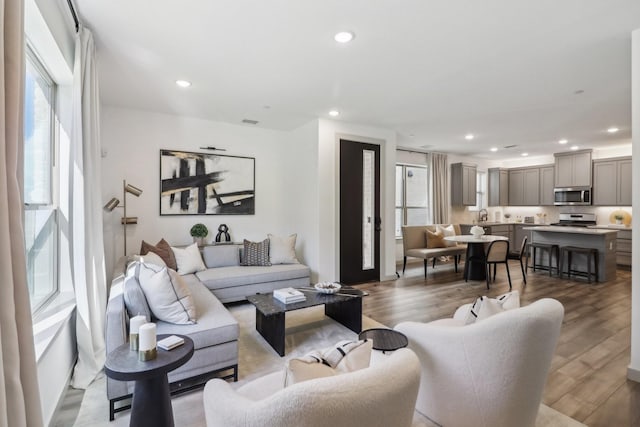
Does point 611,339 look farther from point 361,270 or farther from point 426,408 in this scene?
point 361,270

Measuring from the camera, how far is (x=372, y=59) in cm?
293

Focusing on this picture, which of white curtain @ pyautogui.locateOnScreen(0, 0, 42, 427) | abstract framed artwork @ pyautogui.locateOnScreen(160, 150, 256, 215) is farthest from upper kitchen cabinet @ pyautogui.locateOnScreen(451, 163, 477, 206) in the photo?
white curtain @ pyautogui.locateOnScreen(0, 0, 42, 427)

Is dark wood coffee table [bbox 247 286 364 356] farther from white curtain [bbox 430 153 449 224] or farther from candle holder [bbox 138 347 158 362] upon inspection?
white curtain [bbox 430 153 449 224]

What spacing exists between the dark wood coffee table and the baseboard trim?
7.21 feet

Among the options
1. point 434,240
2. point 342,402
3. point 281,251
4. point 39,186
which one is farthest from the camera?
point 434,240

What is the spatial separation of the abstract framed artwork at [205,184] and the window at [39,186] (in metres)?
2.18

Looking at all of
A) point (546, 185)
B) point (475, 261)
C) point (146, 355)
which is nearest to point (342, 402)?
point (146, 355)

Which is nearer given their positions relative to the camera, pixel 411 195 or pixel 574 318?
pixel 574 318

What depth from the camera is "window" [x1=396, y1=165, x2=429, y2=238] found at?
7383mm

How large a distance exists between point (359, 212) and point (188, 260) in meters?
2.78

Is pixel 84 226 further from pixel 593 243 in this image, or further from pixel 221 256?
pixel 593 243

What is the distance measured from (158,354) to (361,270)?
3.98m

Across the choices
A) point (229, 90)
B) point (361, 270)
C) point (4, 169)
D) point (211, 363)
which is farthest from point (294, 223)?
point (4, 169)

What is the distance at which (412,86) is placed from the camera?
11.9 ft
